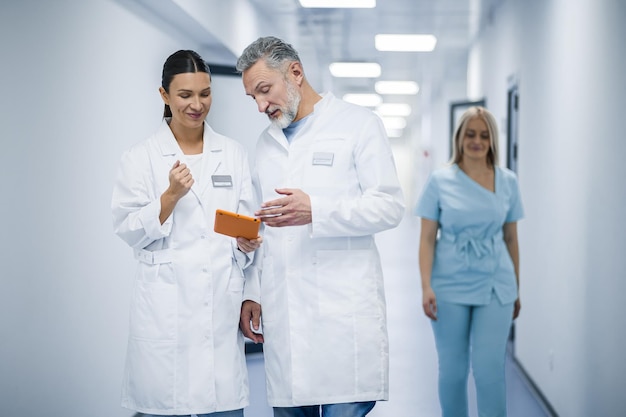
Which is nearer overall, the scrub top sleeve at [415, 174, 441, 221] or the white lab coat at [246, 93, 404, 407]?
the white lab coat at [246, 93, 404, 407]

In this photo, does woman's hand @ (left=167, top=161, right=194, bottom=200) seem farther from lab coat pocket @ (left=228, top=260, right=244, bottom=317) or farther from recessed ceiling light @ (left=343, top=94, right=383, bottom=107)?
recessed ceiling light @ (left=343, top=94, right=383, bottom=107)

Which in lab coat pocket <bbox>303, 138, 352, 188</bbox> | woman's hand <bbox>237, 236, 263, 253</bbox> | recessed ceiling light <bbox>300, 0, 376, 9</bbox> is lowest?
woman's hand <bbox>237, 236, 263, 253</bbox>

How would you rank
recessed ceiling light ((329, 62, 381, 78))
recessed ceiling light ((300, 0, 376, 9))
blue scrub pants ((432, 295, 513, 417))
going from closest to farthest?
blue scrub pants ((432, 295, 513, 417)) < recessed ceiling light ((300, 0, 376, 9)) < recessed ceiling light ((329, 62, 381, 78))

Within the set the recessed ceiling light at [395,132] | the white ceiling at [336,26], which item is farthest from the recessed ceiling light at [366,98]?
the recessed ceiling light at [395,132]

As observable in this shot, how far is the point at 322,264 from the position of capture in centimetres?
202

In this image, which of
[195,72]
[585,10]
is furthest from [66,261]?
[585,10]

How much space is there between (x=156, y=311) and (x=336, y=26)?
5417 mm

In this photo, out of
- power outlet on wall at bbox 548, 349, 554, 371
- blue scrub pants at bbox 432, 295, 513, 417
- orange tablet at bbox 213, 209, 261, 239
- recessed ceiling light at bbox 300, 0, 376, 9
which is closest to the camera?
orange tablet at bbox 213, 209, 261, 239

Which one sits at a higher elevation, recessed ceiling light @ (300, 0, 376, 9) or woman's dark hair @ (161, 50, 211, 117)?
recessed ceiling light @ (300, 0, 376, 9)

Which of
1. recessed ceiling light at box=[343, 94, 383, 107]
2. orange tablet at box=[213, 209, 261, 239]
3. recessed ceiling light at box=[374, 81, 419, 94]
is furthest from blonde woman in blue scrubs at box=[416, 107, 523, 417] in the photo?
recessed ceiling light at box=[343, 94, 383, 107]

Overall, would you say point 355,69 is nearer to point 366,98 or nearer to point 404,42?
point 404,42

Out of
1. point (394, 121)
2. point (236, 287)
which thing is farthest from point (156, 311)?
point (394, 121)

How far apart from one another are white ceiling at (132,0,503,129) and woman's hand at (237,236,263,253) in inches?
87.7

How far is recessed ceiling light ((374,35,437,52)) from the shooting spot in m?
7.14
